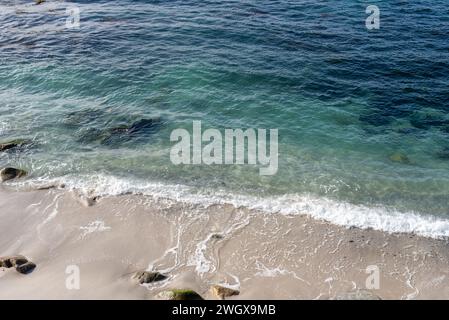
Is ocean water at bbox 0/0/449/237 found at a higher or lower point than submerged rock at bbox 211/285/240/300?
higher

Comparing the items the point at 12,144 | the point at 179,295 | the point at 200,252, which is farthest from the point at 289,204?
the point at 12,144

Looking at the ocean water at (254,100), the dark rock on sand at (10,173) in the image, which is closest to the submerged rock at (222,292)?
the ocean water at (254,100)

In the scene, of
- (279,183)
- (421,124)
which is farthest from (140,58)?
(421,124)

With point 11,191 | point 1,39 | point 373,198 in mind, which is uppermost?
point 1,39

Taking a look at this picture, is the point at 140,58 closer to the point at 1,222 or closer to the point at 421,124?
the point at 1,222

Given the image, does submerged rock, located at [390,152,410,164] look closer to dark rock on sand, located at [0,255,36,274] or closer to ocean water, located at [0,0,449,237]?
ocean water, located at [0,0,449,237]

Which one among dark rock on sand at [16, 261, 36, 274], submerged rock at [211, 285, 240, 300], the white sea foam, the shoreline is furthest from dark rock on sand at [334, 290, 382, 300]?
dark rock on sand at [16, 261, 36, 274]
